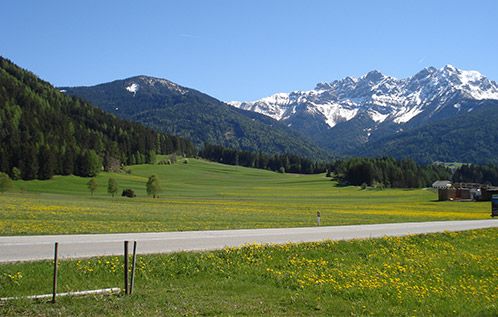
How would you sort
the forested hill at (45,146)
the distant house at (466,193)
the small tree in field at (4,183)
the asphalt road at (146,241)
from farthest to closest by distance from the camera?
the forested hill at (45,146) → the distant house at (466,193) → the small tree in field at (4,183) → the asphalt road at (146,241)

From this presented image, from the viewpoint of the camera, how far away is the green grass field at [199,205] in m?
34.9

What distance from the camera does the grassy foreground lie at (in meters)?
13.7

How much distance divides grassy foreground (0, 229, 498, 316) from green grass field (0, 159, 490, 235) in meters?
10.4

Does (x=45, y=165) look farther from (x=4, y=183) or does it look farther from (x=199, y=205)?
(x=199, y=205)

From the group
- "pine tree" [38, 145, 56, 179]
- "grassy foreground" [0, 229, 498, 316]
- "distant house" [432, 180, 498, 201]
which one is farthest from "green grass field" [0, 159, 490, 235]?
"grassy foreground" [0, 229, 498, 316]

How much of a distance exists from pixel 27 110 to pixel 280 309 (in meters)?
193

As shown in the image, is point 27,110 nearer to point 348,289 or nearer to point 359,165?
point 359,165

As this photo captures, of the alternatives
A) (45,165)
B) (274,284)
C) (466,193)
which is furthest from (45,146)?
(274,284)

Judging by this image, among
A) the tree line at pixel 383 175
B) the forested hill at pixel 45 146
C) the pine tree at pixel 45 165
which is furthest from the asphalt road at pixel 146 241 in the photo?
the tree line at pixel 383 175

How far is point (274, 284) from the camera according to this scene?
1750 cm

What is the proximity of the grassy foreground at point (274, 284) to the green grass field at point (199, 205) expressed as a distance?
10403mm

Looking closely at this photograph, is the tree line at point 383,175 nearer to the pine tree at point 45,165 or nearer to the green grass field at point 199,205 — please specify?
the green grass field at point 199,205

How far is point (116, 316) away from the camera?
484 inches

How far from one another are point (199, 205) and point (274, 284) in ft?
186
